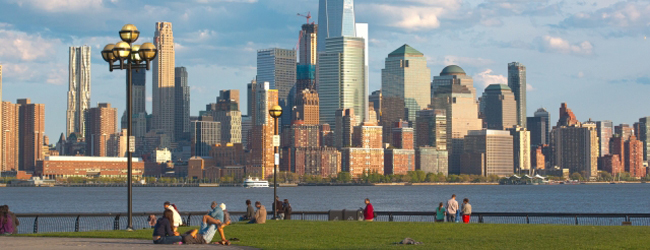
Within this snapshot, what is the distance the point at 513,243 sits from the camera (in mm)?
28047

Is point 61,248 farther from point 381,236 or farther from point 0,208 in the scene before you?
point 381,236

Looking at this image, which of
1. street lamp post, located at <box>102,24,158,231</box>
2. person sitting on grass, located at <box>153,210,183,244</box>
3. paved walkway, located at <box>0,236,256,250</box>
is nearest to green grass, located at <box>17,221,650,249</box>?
paved walkway, located at <box>0,236,256,250</box>

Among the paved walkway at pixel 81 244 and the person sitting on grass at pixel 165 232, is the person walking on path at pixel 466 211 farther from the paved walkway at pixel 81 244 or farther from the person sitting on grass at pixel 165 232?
the person sitting on grass at pixel 165 232

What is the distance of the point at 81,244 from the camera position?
2784 cm

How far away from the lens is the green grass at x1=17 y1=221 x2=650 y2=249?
27.5 m

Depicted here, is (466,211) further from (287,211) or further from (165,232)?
(165,232)

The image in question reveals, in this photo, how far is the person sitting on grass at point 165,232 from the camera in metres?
28.2

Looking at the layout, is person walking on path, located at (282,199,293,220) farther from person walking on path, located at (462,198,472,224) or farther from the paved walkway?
the paved walkway

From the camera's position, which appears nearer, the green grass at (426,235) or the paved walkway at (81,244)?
the paved walkway at (81,244)

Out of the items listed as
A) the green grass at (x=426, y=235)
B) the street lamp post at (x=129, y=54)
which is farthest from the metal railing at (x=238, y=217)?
the street lamp post at (x=129, y=54)

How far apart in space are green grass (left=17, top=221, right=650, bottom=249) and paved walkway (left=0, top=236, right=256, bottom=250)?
1230 mm

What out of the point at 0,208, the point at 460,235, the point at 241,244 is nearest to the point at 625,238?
the point at 460,235

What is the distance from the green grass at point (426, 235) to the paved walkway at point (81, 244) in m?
1.23

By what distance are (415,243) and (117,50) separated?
1194cm
